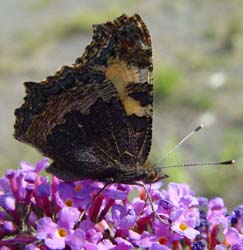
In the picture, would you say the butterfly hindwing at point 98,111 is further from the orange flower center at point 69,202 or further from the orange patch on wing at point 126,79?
the orange flower center at point 69,202

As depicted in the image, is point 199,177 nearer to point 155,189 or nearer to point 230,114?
point 230,114

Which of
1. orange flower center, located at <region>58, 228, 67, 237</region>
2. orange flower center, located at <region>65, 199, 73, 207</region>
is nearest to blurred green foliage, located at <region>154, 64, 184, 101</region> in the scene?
orange flower center, located at <region>65, 199, 73, 207</region>

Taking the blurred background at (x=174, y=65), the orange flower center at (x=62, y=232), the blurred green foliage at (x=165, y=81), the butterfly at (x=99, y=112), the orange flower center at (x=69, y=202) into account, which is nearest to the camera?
the orange flower center at (x=62, y=232)

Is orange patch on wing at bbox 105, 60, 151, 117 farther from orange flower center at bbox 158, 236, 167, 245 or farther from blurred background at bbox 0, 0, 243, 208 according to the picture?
blurred background at bbox 0, 0, 243, 208

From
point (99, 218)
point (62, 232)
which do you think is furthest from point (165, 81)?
point (62, 232)

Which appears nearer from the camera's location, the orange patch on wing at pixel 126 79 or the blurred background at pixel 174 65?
the orange patch on wing at pixel 126 79

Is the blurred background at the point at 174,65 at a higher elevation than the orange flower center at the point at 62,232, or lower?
higher

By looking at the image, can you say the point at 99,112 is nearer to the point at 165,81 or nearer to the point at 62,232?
the point at 62,232

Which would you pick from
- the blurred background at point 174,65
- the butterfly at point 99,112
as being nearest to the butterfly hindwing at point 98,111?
the butterfly at point 99,112
